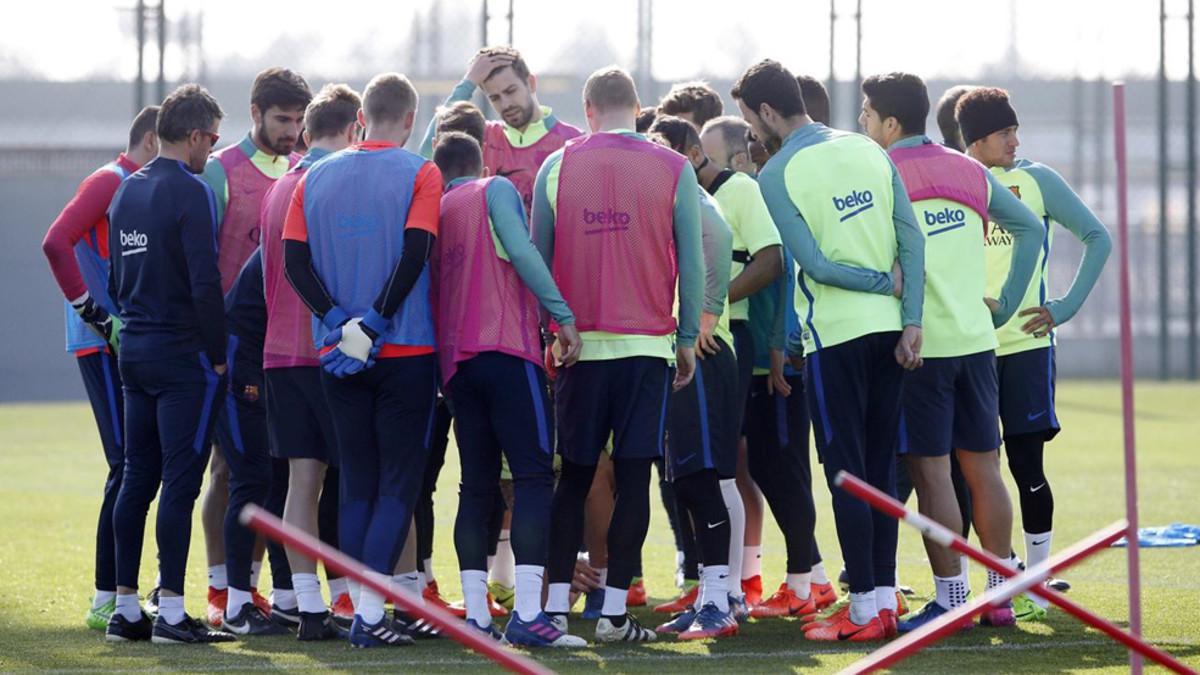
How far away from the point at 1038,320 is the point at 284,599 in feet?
10.0

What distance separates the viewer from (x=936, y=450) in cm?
616

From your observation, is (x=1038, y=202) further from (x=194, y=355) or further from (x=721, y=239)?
(x=194, y=355)

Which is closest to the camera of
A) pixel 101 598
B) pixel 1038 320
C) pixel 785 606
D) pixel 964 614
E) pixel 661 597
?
pixel 964 614

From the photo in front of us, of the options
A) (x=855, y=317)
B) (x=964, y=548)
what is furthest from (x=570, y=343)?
(x=964, y=548)

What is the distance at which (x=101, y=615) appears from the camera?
6.42 m

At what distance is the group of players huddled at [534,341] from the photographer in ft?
19.3

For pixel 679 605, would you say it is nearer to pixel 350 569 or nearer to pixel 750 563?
pixel 750 563

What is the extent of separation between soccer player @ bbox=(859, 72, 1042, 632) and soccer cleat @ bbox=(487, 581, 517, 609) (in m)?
1.73

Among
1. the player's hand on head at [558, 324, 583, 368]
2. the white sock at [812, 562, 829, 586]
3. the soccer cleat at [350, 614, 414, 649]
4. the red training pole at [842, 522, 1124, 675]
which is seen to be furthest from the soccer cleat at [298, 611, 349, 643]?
the red training pole at [842, 522, 1124, 675]

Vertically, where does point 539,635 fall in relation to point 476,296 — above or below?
below

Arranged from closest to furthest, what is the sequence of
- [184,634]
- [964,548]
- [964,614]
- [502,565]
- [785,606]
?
[964,614]
[964,548]
[184,634]
[785,606]
[502,565]

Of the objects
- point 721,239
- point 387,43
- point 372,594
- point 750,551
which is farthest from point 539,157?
point 387,43

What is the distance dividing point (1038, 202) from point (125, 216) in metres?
3.46

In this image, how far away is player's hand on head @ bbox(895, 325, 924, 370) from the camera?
5.95 meters
